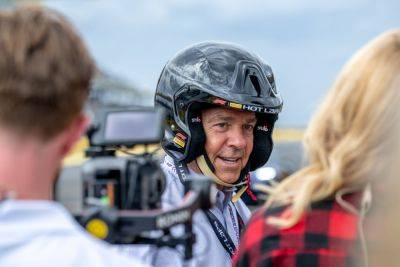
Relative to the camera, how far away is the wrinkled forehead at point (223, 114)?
12.0 ft

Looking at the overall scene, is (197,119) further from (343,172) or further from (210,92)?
(343,172)

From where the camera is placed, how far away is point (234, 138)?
364 centimetres

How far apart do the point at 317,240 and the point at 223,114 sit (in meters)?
1.74

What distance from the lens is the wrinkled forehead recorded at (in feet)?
12.0

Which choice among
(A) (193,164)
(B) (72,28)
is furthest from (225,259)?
(B) (72,28)

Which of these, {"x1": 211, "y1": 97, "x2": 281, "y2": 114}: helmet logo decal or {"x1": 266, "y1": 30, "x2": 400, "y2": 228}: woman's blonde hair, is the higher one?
{"x1": 266, "y1": 30, "x2": 400, "y2": 228}: woman's blonde hair

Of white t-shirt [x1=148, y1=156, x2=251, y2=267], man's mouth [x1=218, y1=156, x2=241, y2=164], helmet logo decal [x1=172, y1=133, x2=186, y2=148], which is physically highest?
helmet logo decal [x1=172, y1=133, x2=186, y2=148]

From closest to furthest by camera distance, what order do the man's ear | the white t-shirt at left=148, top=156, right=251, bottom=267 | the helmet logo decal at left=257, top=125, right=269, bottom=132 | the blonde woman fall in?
the man's ear < the blonde woman < the white t-shirt at left=148, top=156, right=251, bottom=267 < the helmet logo decal at left=257, top=125, right=269, bottom=132

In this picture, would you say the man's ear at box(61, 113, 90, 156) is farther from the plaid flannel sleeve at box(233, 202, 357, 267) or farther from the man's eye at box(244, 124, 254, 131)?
the man's eye at box(244, 124, 254, 131)

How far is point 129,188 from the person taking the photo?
205 centimetres

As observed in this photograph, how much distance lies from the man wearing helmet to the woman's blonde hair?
1410 mm

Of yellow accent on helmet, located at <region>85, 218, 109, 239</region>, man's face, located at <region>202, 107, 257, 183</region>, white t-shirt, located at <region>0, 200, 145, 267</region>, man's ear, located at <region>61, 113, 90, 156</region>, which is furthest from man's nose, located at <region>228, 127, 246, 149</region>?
white t-shirt, located at <region>0, 200, 145, 267</region>

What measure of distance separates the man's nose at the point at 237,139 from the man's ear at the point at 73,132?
190 cm

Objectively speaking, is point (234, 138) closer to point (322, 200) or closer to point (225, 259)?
point (225, 259)
